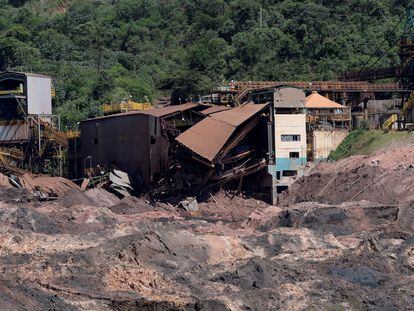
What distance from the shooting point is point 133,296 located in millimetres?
41438

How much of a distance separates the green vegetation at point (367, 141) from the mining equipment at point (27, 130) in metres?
20.4

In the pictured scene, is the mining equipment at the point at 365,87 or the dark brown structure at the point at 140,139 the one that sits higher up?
the mining equipment at the point at 365,87

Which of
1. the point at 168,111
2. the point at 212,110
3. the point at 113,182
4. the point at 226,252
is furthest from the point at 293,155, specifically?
the point at 226,252

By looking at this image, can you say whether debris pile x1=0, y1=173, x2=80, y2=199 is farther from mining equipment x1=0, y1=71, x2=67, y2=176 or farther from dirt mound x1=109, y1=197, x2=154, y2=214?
mining equipment x1=0, y1=71, x2=67, y2=176

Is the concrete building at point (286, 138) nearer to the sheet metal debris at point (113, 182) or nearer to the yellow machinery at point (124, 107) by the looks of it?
the sheet metal debris at point (113, 182)

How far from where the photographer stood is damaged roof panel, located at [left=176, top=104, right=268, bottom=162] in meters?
69.0

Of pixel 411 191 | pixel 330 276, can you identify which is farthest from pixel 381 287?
pixel 411 191

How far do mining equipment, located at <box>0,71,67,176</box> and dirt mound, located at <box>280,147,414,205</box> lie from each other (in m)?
20.8

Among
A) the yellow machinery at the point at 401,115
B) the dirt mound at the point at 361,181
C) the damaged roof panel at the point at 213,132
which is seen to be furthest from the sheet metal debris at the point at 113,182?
the yellow machinery at the point at 401,115

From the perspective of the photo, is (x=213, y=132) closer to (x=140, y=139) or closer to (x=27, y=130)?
(x=140, y=139)

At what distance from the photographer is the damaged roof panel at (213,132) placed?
226 ft

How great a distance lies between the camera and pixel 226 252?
164ft

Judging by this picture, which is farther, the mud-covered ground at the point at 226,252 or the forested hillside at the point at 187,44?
the forested hillside at the point at 187,44

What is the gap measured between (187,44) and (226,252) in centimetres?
7805
